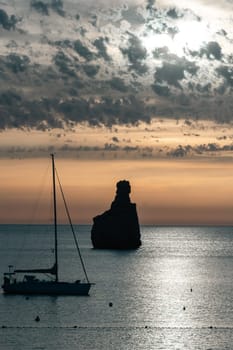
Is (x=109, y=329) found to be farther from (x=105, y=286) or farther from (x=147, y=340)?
(x=105, y=286)

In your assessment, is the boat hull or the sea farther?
the boat hull

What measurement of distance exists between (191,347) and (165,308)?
3384 cm

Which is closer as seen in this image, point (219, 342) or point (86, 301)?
point (219, 342)

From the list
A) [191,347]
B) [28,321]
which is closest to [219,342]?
[191,347]

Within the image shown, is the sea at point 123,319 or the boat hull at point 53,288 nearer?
the sea at point 123,319

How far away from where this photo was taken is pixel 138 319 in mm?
115375

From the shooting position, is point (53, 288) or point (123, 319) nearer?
point (123, 319)

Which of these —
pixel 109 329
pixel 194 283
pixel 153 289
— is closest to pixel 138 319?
pixel 109 329

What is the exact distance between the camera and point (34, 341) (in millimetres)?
97375

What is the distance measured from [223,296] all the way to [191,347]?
51.7m

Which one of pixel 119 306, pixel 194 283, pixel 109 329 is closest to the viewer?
pixel 109 329

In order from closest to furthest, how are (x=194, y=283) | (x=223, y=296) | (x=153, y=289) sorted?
(x=223, y=296) → (x=153, y=289) → (x=194, y=283)

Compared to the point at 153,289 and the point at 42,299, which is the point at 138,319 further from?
the point at 153,289

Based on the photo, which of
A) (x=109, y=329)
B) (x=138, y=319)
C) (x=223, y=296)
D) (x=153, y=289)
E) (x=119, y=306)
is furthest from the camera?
(x=153, y=289)
